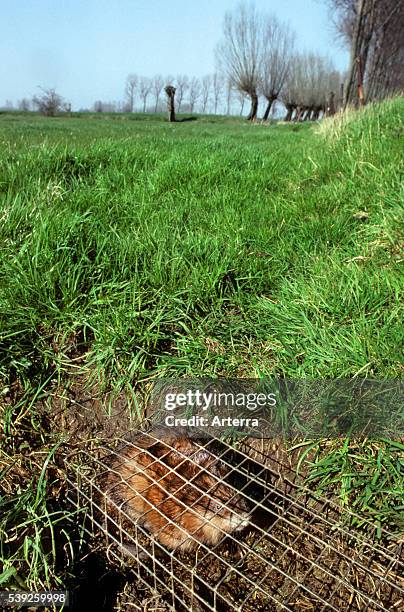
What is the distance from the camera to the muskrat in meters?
1.66

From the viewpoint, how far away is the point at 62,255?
216 centimetres

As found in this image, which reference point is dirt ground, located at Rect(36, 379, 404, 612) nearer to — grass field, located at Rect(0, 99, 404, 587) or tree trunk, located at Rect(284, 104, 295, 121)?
grass field, located at Rect(0, 99, 404, 587)

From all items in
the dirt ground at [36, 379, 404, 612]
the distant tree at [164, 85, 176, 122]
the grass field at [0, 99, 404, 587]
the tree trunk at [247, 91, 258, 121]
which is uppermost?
the tree trunk at [247, 91, 258, 121]

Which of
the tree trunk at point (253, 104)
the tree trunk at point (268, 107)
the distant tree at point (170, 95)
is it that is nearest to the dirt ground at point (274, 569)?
the distant tree at point (170, 95)

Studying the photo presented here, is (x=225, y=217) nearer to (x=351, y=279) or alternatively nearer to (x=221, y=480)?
(x=351, y=279)

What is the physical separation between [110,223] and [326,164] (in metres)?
1.98

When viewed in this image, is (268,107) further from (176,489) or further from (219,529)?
(219,529)

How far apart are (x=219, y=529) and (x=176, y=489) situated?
235mm

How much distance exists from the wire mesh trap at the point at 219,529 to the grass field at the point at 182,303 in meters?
0.14

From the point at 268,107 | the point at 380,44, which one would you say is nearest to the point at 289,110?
the point at 268,107

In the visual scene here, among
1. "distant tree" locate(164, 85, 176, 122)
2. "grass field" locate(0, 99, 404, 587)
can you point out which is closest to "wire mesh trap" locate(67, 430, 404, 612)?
"grass field" locate(0, 99, 404, 587)

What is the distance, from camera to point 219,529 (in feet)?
5.32

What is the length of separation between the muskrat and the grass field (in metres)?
0.22

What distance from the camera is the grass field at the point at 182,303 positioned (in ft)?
5.40
